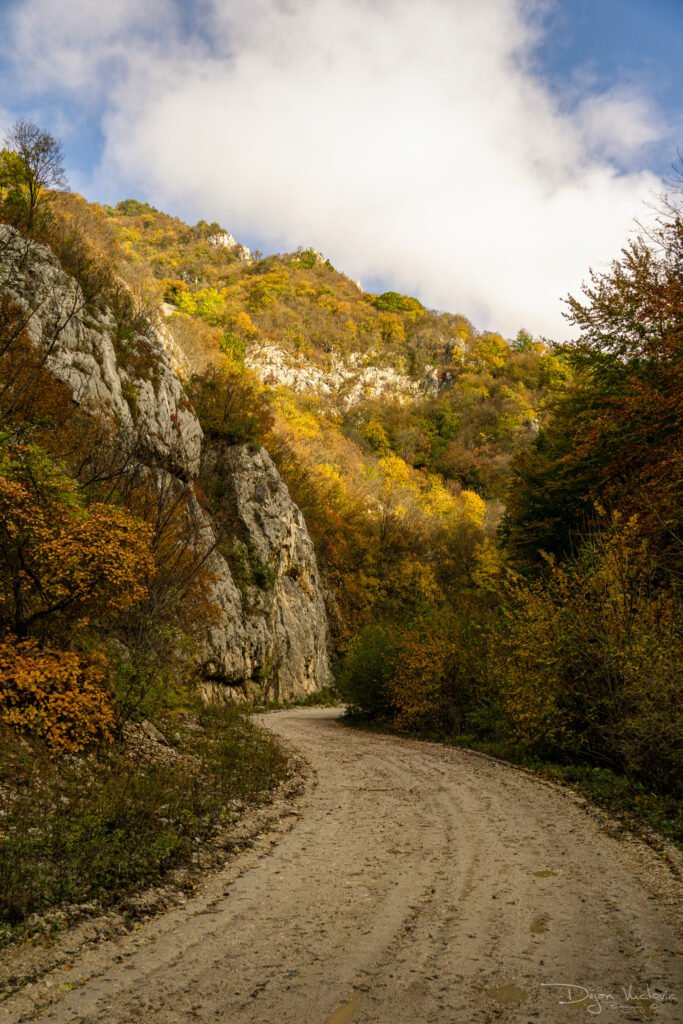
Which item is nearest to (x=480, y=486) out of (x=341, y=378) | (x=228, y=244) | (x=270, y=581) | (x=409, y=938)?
(x=341, y=378)

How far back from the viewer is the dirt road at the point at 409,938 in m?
3.74

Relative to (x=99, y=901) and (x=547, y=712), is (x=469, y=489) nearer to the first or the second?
(x=547, y=712)

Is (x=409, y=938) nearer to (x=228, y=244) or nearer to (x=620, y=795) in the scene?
(x=620, y=795)

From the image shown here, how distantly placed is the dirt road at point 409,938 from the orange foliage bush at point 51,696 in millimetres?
3660

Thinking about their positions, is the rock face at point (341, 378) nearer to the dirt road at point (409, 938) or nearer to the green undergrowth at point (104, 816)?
the green undergrowth at point (104, 816)

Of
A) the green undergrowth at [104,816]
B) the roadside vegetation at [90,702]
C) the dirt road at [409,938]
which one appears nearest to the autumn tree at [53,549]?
the roadside vegetation at [90,702]

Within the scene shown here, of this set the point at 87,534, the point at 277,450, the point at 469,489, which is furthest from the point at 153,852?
the point at 469,489

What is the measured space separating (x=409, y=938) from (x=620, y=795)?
22.8ft

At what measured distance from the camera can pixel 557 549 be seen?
2294 centimetres

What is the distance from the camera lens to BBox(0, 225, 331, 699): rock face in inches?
816

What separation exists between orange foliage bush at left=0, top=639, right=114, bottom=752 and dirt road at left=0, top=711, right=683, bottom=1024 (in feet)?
12.0

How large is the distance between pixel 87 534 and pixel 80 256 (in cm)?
2136

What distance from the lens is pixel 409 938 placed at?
4.75 meters

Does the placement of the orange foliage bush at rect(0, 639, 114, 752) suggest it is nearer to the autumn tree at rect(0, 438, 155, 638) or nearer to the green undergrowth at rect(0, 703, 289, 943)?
the green undergrowth at rect(0, 703, 289, 943)
